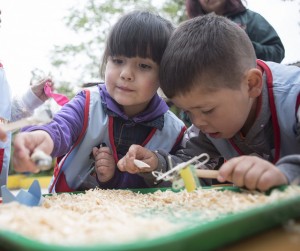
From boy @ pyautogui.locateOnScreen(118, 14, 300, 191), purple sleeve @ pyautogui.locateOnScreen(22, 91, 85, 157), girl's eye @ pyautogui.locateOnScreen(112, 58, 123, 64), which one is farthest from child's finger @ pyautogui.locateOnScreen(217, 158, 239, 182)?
girl's eye @ pyautogui.locateOnScreen(112, 58, 123, 64)

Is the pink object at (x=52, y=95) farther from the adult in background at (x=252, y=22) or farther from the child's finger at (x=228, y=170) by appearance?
the child's finger at (x=228, y=170)

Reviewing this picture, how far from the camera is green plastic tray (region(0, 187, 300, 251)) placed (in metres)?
0.34

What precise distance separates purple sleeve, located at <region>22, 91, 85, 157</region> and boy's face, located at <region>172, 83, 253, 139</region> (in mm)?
301

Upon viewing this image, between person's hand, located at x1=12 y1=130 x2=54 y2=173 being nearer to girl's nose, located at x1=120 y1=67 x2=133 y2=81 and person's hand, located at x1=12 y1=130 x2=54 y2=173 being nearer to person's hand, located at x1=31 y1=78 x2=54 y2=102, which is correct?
girl's nose, located at x1=120 y1=67 x2=133 y2=81

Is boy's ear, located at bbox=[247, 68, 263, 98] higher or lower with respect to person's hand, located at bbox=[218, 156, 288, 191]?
higher

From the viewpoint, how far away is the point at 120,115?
1.17 m

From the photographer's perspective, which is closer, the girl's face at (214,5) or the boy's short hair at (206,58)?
the boy's short hair at (206,58)

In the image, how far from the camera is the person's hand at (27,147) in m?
0.69

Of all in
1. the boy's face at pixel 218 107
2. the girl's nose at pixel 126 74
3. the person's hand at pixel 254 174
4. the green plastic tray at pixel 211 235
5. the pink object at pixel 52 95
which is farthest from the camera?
the pink object at pixel 52 95

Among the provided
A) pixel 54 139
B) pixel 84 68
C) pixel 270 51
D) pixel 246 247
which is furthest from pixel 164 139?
pixel 84 68

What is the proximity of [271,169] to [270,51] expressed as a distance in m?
0.83

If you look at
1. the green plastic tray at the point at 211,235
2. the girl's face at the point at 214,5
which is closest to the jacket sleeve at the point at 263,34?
the girl's face at the point at 214,5

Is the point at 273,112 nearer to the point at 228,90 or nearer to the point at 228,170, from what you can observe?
the point at 228,90

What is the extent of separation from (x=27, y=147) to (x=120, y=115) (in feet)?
1.49
